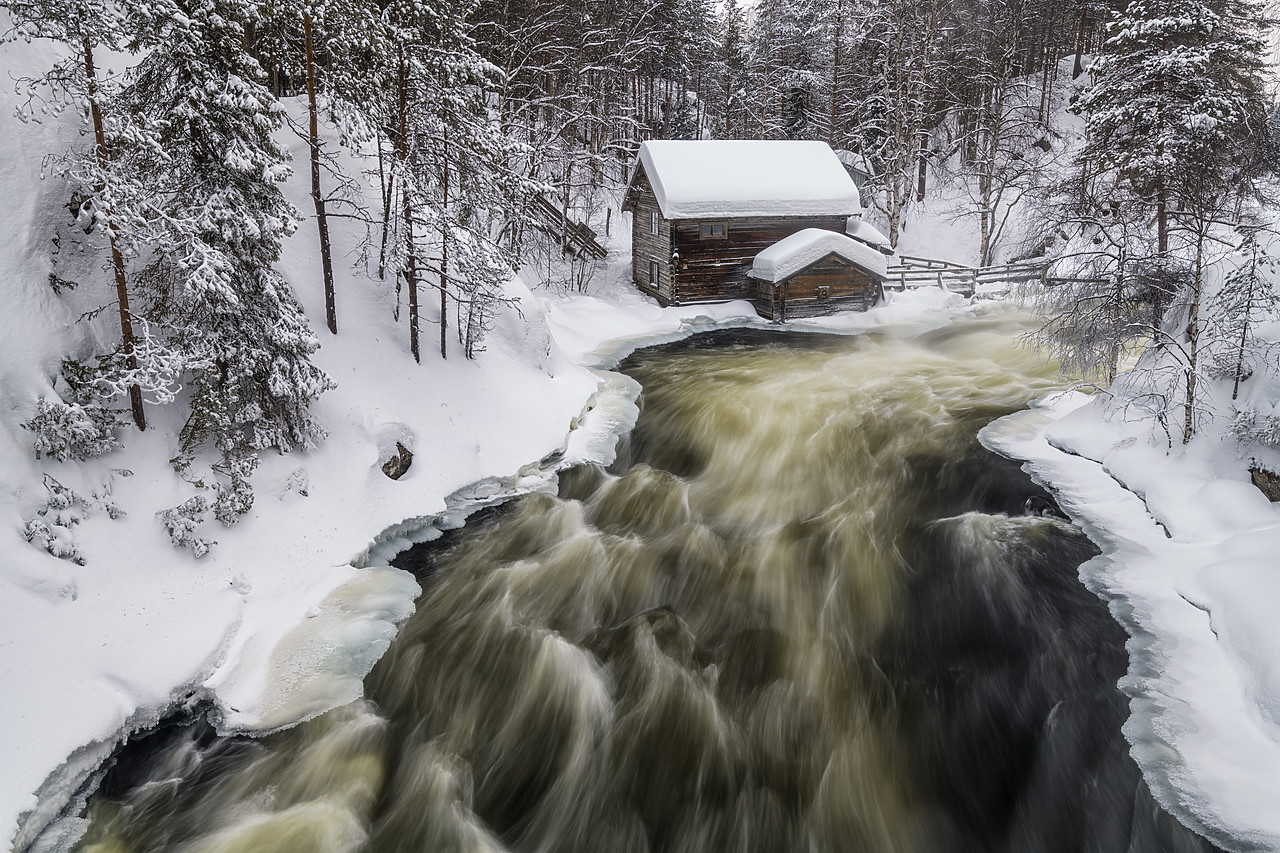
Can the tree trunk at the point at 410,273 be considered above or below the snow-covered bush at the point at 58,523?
above

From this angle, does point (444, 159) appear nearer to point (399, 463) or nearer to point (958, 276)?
point (399, 463)

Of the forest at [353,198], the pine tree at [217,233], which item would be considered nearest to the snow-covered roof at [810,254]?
the forest at [353,198]

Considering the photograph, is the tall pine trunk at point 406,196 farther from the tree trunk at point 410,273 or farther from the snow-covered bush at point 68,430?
the snow-covered bush at point 68,430

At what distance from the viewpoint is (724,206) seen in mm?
26125

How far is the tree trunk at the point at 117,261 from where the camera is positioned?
8.10 metres

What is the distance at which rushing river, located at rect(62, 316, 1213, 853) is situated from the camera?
20.3 feet

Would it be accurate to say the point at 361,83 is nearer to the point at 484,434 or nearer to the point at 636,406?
the point at 484,434

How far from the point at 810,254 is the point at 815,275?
1066 millimetres

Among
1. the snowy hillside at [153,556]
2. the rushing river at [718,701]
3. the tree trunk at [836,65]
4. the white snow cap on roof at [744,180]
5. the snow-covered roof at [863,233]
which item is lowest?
the rushing river at [718,701]

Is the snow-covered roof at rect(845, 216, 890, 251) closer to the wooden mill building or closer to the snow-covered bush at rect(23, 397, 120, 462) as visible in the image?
the wooden mill building

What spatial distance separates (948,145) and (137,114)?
41038 millimetres

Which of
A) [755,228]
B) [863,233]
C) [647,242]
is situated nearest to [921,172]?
[863,233]

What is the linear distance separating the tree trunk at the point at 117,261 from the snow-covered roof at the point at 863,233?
25501 millimetres

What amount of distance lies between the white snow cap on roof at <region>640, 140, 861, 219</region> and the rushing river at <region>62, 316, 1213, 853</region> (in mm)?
16114
